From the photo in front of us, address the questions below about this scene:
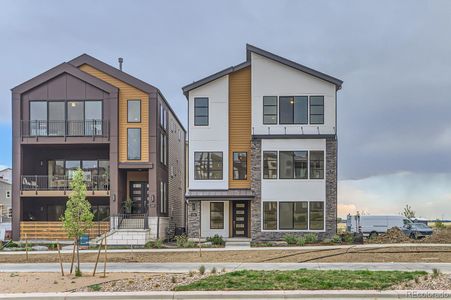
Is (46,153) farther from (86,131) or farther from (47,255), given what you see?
(47,255)

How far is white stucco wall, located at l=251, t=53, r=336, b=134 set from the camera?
2823 centimetres

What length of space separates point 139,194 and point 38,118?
25.9 feet

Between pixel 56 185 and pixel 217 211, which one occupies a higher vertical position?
pixel 56 185

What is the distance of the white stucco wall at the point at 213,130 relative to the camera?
2842 centimetres

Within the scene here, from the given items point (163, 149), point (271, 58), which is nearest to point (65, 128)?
point (163, 149)

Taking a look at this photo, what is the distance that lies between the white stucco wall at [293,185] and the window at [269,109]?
1.24 m

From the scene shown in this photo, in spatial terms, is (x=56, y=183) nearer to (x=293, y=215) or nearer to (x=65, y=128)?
(x=65, y=128)

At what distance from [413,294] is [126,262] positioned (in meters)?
11.0

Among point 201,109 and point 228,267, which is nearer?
point 228,267

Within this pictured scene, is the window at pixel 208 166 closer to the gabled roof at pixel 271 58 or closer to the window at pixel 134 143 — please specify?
the window at pixel 134 143

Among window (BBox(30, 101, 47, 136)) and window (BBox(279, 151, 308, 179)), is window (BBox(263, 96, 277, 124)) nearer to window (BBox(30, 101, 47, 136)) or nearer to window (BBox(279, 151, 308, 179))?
window (BBox(279, 151, 308, 179))

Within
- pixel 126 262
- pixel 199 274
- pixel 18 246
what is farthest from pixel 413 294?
pixel 18 246

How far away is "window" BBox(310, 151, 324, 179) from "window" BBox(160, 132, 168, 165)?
982cm

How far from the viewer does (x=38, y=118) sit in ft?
97.1
